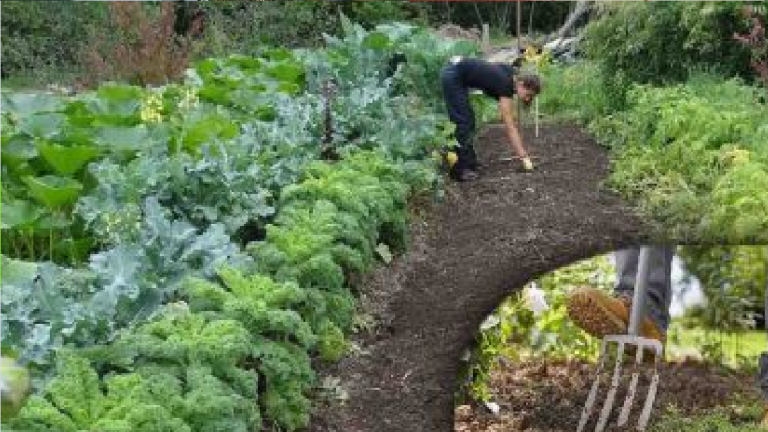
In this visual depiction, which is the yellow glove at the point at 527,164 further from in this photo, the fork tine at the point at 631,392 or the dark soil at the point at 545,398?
the fork tine at the point at 631,392

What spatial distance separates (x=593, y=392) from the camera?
14.8ft

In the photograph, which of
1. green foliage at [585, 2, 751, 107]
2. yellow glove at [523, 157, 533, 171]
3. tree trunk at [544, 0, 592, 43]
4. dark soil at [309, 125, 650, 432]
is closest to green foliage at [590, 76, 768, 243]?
dark soil at [309, 125, 650, 432]

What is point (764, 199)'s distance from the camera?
6621mm

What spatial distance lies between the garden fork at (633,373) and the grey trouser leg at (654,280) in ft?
0.09

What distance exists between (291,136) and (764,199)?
98.7 inches

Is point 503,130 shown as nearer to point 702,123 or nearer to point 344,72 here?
point 344,72

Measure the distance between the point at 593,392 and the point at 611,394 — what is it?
0.20ft

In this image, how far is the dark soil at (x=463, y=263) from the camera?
504cm

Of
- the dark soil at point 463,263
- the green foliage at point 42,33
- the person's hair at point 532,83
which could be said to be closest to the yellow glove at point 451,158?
the dark soil at point 463,263

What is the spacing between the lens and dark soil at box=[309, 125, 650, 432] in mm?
5043

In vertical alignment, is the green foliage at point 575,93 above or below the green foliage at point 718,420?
above

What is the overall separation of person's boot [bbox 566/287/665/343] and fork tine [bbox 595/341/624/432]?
0.09 metres

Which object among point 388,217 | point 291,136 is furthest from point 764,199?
point 291,136

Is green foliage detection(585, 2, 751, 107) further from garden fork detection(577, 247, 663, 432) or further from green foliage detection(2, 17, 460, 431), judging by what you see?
garden fork detection(577, 247, 663, 432)
